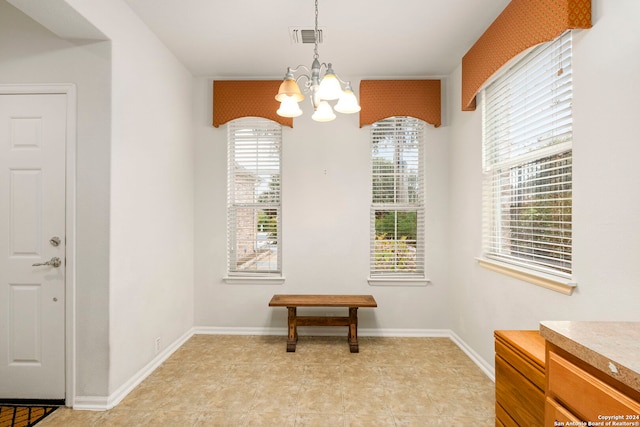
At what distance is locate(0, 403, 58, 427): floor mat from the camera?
2.13 m

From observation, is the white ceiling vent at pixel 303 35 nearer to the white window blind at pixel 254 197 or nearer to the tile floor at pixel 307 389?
the white window blind at pixel 254 197

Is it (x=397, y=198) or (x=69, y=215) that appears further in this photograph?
(x=397, y=198)

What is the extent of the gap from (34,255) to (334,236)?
2.61m

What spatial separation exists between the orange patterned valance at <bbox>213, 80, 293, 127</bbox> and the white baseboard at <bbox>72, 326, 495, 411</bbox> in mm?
2339

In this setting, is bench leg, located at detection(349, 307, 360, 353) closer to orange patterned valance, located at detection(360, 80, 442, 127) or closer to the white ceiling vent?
orange patterned valance, located at detection(360, 80, 442, 127)

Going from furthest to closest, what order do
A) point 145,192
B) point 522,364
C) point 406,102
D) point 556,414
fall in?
point 406,102 → point 145,192 → point 522,364 → point 556,414

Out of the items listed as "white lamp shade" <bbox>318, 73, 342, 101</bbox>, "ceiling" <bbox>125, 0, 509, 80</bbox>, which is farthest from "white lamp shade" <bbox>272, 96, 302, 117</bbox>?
"ceiling" <bbox>125, 0, 509, 80</bbox>

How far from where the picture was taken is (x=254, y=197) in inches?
152

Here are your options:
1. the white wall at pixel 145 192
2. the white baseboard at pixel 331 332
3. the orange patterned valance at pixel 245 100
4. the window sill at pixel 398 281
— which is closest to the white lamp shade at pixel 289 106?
the white wall at pixel 145 192

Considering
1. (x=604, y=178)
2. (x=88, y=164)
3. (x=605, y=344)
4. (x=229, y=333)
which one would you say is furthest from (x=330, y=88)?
(x=229, y=333)

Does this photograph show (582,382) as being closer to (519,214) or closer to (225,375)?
(519,214)

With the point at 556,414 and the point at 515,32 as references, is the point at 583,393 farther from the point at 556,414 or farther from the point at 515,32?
the point at 515,32

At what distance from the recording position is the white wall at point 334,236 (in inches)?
148

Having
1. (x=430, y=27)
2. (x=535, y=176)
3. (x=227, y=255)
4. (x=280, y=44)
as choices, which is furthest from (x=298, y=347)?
(x=430, y=27)
